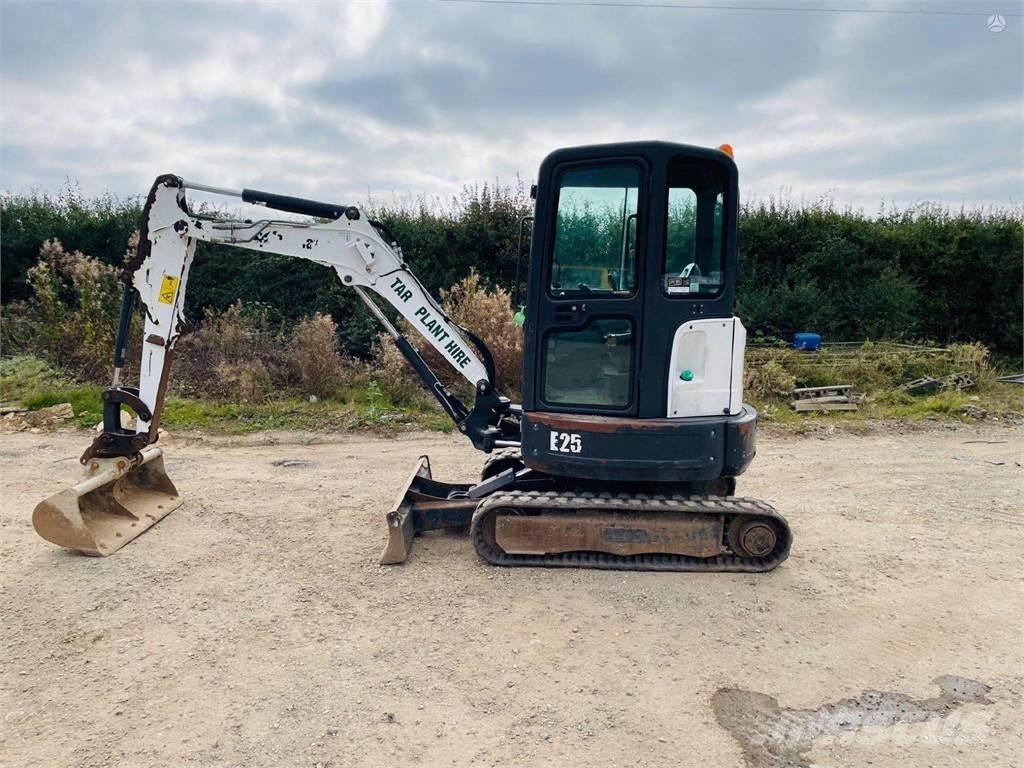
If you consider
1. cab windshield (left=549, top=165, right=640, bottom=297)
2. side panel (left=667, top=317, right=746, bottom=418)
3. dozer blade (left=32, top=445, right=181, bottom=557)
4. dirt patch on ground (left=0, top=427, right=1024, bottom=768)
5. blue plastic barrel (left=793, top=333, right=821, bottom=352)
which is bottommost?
dirt patch on ground (left=0, top=427, right=1024, bottom=768)

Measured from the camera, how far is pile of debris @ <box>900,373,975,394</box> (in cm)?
1102

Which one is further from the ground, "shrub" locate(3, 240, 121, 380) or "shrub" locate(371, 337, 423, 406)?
"shrub" locate(3, 240, 121, 380)

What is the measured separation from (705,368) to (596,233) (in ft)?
3.49

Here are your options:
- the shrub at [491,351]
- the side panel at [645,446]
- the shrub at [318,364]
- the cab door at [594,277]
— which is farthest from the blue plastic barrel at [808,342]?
the cab door at [594,277]

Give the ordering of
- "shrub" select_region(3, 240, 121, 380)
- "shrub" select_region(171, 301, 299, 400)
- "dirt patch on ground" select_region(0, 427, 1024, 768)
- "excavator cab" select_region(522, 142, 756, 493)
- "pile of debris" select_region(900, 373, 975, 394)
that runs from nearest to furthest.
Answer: "dirt patch on ground" select_region(0, 427, 1024, 768) → "excavator cab" select_region(522, 142, 756, 493) → "shrub" select_region(171, 301, 299, 400) → "shrub" select_region(3, 240, 121, 380) → "pile of debris" select_region(900, 373, 975, 394)

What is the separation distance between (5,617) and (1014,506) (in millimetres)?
7319

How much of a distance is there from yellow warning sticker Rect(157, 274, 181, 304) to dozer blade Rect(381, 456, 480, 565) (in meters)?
2.14

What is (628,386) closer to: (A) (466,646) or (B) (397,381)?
(A) (466,646)

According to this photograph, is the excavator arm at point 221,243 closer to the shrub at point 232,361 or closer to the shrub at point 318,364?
the shrub at point 232,361

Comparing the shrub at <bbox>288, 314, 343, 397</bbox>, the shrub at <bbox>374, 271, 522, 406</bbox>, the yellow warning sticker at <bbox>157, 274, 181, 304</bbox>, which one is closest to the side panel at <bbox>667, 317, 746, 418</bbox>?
the yellow warning sticker at <bbox>157, 274, 181, 304</bbox>

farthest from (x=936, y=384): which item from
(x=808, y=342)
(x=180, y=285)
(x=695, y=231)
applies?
(x=180, y=285)

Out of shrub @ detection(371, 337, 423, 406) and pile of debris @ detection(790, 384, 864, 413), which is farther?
pile of debris @ detection(790, 384, 864, 413)

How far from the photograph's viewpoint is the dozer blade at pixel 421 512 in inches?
182

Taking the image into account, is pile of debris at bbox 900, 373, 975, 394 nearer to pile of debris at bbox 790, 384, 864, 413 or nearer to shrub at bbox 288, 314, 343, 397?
pile of debris at bbox 790, 384, 864, 413
